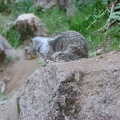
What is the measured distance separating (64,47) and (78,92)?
83.4 inches

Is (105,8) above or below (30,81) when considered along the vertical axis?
below

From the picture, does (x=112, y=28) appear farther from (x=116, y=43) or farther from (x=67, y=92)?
(x=67, y=92)

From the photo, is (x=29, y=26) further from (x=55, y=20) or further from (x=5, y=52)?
(x=5, y=52)

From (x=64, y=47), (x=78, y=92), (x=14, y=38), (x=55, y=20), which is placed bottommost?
(x=14, y=38)

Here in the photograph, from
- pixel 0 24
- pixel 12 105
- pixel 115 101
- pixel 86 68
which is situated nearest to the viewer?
pixel 115 101

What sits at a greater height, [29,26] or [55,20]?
[29,26]

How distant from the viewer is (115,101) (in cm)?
256

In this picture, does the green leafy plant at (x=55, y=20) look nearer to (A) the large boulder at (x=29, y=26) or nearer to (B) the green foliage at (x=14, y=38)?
(A) the large boulder at (x=29, y=26)

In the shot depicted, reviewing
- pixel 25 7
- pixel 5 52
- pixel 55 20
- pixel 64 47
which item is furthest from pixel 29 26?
pixel 64 47

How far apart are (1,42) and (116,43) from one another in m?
2.25

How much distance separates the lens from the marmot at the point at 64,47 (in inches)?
180

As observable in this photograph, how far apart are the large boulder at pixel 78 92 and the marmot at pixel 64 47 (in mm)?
1369

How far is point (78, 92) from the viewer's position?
2.78 m

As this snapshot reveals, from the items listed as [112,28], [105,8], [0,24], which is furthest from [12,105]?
[0,24]
